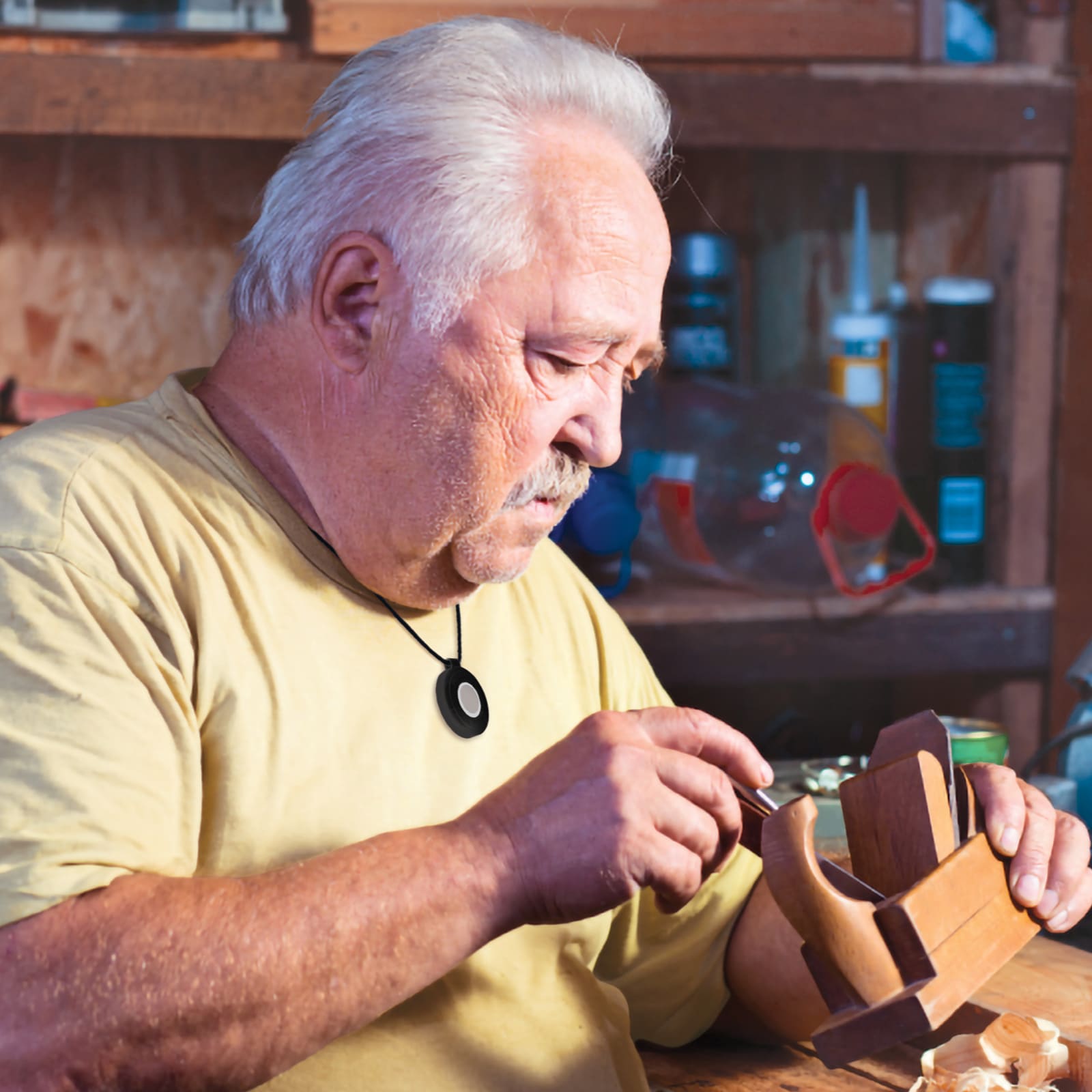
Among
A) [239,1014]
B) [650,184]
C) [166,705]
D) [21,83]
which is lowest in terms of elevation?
[239,1014]

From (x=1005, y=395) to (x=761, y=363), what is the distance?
344 mm

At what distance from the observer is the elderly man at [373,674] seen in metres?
0.70

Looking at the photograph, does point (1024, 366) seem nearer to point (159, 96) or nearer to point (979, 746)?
point (979, 746)

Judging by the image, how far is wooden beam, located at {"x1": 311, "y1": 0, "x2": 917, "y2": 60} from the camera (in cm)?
158

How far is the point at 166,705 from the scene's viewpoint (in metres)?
0.78

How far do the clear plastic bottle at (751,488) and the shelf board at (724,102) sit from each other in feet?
1.16

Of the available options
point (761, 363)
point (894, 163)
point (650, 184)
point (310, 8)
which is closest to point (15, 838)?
point (650, 184)

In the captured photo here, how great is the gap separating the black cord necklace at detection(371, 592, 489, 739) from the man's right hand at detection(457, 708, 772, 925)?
17 cm

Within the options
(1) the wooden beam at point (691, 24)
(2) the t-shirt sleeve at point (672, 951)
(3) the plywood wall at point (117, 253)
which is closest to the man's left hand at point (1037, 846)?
(2) the t-shirt sleeve at point (672, 951)

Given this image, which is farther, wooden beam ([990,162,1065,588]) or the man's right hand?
wooden beam ([990,162,1065,588])

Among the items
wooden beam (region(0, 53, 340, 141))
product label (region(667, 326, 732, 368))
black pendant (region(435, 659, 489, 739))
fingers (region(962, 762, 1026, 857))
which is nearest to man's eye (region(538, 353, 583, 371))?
black pendant (region(435, 659, 489, 739))

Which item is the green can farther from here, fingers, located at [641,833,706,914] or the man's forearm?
the man's forearm

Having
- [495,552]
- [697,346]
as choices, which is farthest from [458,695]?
[697,346]

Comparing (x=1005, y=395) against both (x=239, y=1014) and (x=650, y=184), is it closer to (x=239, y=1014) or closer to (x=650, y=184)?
(x=650, y=184)
